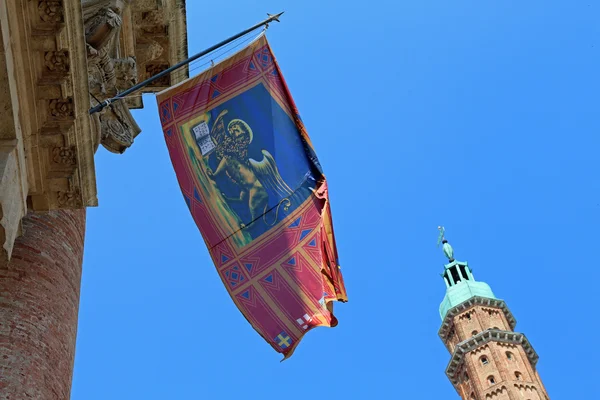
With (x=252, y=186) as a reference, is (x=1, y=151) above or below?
below

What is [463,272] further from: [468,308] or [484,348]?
[484,348]

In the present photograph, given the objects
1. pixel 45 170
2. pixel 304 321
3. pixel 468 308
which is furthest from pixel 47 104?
pixel 468 308

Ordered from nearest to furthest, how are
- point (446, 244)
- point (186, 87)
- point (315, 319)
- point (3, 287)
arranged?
1. point (3, 287)
2. point (315, 319)
3. point (186, 87)
4. point (446, 244)

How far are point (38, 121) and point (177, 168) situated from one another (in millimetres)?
2905

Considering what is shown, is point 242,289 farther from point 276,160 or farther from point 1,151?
point 1,151

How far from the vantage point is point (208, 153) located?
10258mm

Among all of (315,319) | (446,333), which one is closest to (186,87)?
(315,319)

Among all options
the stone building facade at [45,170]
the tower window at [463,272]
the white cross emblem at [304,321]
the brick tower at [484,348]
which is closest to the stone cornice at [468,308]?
the brick tower at [484,348]

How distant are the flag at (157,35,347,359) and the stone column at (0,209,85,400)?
1691 millimetres

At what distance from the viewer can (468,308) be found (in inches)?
3332

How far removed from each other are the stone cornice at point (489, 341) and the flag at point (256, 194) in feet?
240

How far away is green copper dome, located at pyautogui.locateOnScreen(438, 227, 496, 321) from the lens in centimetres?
8669

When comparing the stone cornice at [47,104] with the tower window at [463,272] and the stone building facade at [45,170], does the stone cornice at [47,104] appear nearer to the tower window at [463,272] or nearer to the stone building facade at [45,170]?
the stone building facade at [45,170]

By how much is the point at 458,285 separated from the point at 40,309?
84.5 meters
